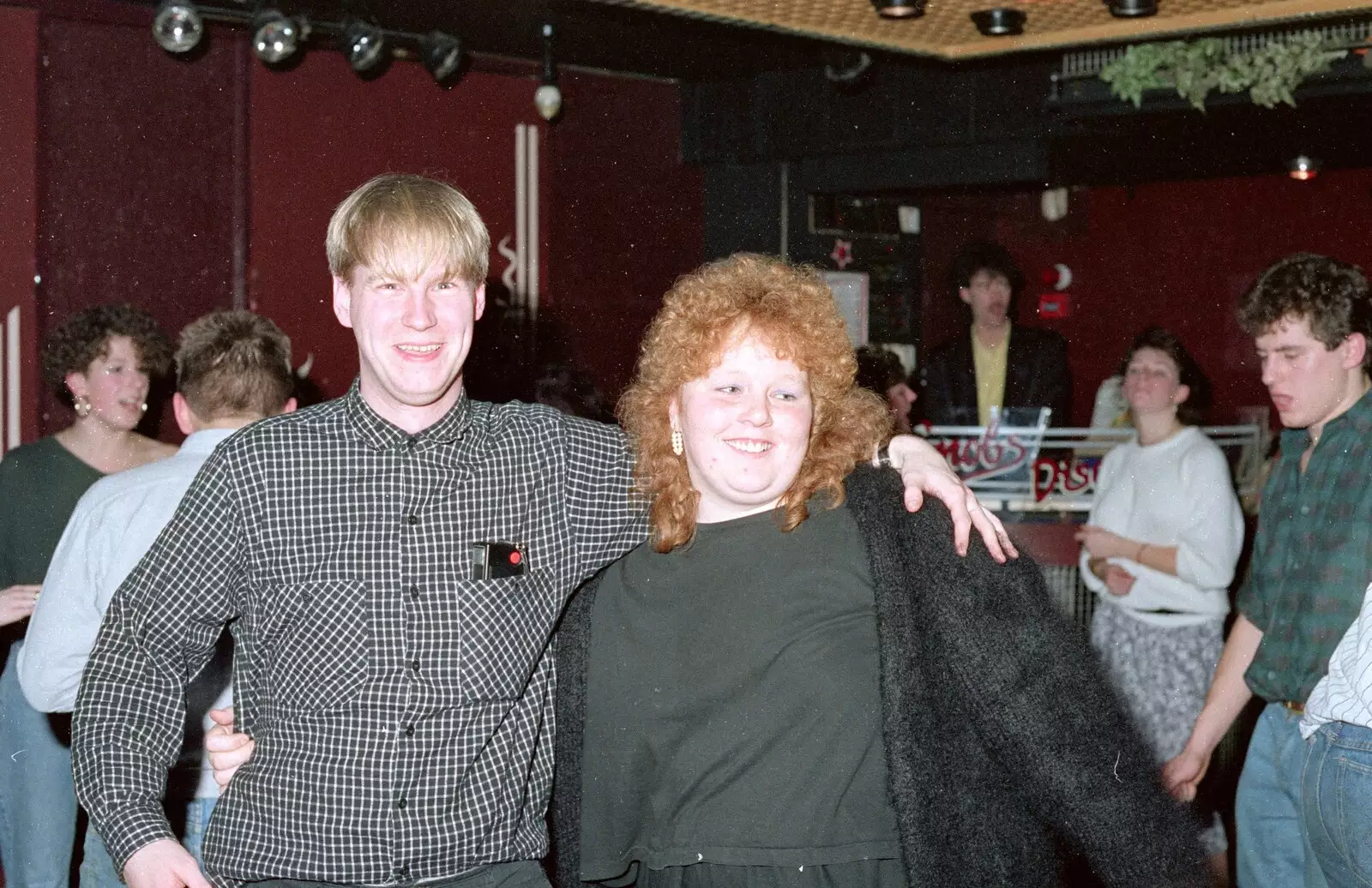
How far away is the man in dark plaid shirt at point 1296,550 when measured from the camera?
2.62 m

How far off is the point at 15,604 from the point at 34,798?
0.56 meters

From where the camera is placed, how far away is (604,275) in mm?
7625

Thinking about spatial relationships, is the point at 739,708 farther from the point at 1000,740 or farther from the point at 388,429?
the point at 388,429

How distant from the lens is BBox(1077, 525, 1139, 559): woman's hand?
14.1 feet

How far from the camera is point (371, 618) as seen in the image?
189 centimetres

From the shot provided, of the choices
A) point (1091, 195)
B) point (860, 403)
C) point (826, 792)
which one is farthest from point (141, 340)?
point (1091, 195)

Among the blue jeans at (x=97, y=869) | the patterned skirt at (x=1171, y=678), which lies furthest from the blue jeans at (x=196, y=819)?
the patterned skirt at (x=1171, y=678)

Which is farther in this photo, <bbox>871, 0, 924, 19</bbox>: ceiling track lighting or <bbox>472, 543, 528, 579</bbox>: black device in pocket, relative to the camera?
<bbox>871, 0, 924, 19</bbox>: ceiling track lighting

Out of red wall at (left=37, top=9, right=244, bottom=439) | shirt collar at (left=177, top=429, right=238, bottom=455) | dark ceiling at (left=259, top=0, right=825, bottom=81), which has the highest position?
dark ceiling at (left=259, top=0, right=825, bottom=81)

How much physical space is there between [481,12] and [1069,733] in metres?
5.02

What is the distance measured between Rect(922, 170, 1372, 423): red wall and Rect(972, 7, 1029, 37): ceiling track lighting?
5.01 metres

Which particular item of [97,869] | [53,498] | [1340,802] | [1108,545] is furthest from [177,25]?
[1340,802]

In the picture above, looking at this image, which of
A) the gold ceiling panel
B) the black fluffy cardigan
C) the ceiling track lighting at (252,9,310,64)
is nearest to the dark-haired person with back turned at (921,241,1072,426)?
the gold ceiling panel

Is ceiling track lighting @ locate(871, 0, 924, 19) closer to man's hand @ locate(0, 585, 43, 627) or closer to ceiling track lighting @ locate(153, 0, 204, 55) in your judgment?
man's hand @ locate(0, 585, 43, 627)
